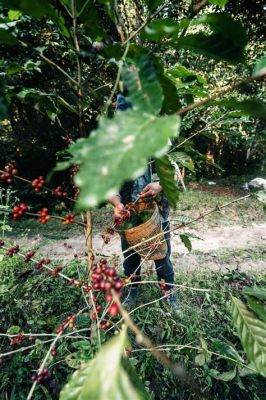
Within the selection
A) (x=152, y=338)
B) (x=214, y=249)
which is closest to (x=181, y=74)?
(x=152, y=338)

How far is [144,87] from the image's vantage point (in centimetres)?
44

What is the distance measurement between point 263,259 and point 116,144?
3.84m

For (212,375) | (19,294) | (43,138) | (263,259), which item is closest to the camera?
(212,375)

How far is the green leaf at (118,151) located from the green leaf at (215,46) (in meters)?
0.29

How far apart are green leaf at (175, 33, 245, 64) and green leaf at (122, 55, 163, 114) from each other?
17 cm

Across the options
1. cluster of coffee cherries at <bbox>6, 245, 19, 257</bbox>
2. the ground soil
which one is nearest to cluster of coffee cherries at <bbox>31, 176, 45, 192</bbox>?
cluster of coffee cherries at <bbox>6, 245, 19, 257</bbox>

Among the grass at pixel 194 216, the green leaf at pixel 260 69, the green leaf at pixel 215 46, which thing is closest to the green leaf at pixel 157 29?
the green leaf at pixel 215 46

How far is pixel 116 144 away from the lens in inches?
13.4

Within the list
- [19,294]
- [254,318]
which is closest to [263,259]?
[19,294]

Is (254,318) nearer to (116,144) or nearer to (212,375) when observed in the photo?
(116,144)

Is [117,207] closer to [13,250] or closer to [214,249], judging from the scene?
[13,250]

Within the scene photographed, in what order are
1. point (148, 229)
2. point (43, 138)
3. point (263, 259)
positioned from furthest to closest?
point (43, 138)
point (263, 259)
point (148, 229)

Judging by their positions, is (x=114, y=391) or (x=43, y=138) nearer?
(x=114, y=391)

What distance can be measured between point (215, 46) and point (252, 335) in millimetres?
611
